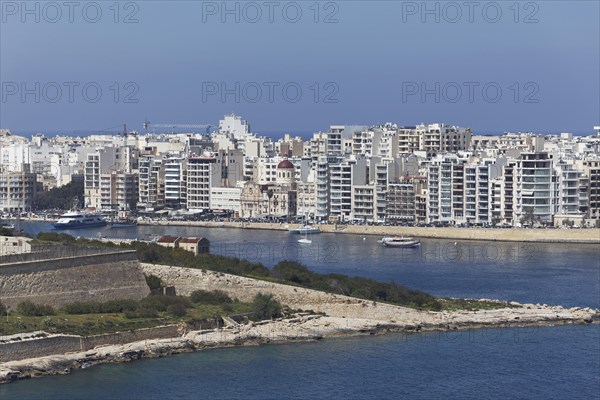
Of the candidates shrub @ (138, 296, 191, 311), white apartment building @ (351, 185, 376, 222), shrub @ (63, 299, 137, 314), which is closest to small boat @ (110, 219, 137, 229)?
white apartment building @ (351, 185, 376, 222)

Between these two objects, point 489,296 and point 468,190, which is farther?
point 468,190

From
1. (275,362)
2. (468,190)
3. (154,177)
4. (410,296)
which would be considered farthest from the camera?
(154,177)

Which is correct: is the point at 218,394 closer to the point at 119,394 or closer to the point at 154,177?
the point at 119,394

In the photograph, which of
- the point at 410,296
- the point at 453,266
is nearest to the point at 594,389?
the point at 410,296

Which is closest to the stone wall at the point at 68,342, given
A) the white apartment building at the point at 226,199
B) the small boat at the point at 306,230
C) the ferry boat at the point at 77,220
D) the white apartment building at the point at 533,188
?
the small boat at the point at 306,230

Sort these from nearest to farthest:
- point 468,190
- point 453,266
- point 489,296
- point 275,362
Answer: point 275,362 → point 489,296 → point 453,266 → point 468,190

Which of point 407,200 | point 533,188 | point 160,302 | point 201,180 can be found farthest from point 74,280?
point 201,180
